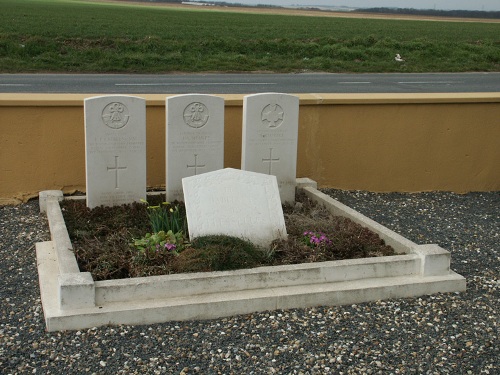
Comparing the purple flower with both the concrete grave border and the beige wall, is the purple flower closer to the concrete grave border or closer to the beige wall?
the concrete grave border

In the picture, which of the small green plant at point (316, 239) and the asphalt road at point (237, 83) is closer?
the small green plant at point (316, 239)

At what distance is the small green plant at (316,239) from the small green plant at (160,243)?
109cm

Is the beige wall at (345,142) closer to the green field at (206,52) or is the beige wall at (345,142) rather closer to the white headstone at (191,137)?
the white headstone at (191,137)

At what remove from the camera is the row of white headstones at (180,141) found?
7055 mm

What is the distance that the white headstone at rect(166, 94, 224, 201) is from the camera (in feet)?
23.8

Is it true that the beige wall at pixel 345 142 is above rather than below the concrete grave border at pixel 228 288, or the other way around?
above

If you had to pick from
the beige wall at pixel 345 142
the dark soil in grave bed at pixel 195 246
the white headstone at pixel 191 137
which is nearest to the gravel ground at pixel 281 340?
the dark soil in grave bed at pixel 195 246

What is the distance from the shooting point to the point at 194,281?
17.2ft

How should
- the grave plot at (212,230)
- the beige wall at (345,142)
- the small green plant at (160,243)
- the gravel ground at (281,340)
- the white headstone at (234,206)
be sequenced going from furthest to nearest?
the beige wall at (345,142) < the white headstone at (234,206) < the small green plant at (160,243) < the grave plot at (212,230) < the gravel ground at (281,340)

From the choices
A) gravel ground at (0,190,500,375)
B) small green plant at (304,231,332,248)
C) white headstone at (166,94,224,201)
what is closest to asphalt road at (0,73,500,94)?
white headstone at (166,94,224,201)

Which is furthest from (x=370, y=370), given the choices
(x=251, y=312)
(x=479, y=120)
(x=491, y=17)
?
(x=491, y=17)

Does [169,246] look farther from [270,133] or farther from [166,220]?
[270,133]

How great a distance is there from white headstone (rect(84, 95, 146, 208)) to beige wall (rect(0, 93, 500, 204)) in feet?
3.08

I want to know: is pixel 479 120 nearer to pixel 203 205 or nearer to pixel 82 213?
pixel 203 205
